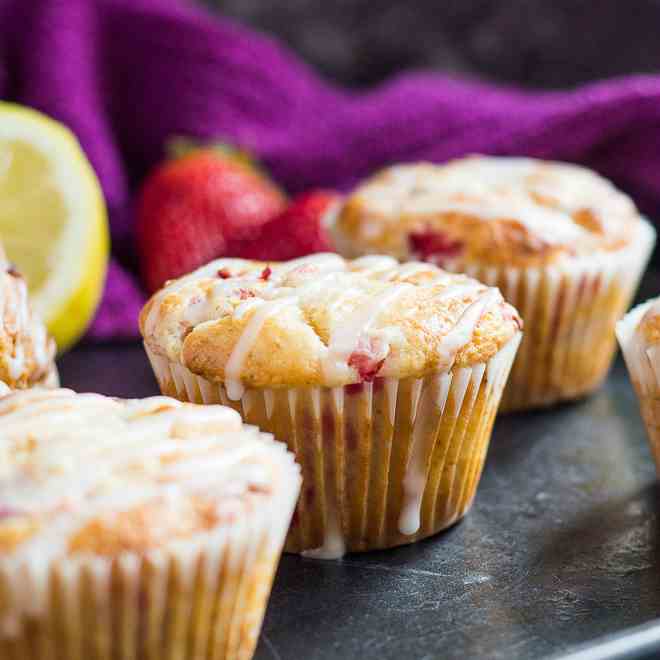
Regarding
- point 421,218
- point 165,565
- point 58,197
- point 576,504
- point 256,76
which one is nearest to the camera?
point 165,565

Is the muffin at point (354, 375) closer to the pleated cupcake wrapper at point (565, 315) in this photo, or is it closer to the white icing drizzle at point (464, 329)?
the white icing drizzle at point (464, 329)

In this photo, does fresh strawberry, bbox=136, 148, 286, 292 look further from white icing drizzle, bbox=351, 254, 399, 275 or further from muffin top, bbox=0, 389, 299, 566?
muffin top, bbox=0, 389, 299, 566

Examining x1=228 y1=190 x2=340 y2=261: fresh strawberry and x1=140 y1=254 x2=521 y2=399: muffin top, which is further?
x1=228 y1=190 x2=340 y2=261: fresh strawberry

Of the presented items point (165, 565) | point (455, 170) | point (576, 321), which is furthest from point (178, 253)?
point (165, 565)

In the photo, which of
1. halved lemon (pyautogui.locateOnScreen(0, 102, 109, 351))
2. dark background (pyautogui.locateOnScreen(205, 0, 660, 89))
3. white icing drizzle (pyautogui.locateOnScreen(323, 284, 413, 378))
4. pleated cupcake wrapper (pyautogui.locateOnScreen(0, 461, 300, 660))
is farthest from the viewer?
dark background (pyautogui.locateOnScreen(205, 0, 660, 89))

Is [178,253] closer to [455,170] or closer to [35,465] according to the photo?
[455,170]

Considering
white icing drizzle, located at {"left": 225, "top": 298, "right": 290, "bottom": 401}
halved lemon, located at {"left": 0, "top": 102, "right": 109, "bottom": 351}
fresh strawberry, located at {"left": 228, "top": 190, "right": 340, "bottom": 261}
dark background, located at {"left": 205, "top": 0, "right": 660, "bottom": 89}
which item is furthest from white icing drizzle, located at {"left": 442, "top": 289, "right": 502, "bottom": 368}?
dark background, located at {"left": 205, "top": 0, "right": 660, "bottom": 89}
